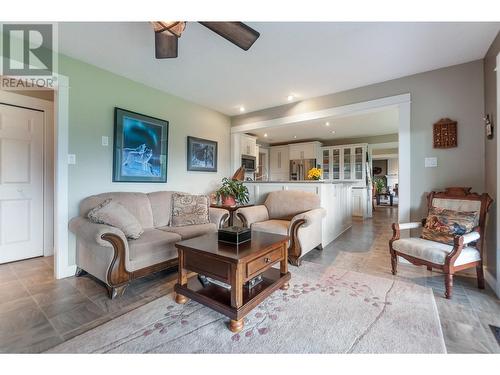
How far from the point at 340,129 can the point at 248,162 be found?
7.88 feet

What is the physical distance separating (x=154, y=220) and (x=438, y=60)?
12.7 feet

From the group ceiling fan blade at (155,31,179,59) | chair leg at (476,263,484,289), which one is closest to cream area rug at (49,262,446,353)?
chair leg at (476,263,484,289)

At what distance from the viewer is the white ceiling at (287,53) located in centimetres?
206

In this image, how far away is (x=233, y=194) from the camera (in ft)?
12.7

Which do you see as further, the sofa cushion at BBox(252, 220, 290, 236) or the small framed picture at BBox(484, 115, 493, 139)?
the sofa cushion at BBox(252, 220, 290, 236)

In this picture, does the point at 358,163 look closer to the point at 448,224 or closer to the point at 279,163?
the point at 279,163

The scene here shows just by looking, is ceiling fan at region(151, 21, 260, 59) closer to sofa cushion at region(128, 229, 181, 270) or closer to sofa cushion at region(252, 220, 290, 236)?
sofa cushion at region(128, 229, 181, 270)

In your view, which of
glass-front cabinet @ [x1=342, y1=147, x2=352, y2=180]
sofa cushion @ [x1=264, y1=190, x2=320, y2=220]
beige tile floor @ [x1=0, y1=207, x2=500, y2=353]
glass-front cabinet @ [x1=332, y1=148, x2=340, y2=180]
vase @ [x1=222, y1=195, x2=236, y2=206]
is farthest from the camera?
glass-front cabinet @ [x1=332, y1=148, x2=340, y2=180]

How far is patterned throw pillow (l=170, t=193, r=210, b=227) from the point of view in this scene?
3.07 meters

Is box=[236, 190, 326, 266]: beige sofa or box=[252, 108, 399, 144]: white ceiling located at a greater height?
box=[252, 108, 399, 144]: white ceiling

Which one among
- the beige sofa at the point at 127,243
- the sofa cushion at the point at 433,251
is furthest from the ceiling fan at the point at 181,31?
the sofa cushion at the point at 433,251

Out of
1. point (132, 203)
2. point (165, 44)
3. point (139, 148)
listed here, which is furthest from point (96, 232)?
point (165, 44)
